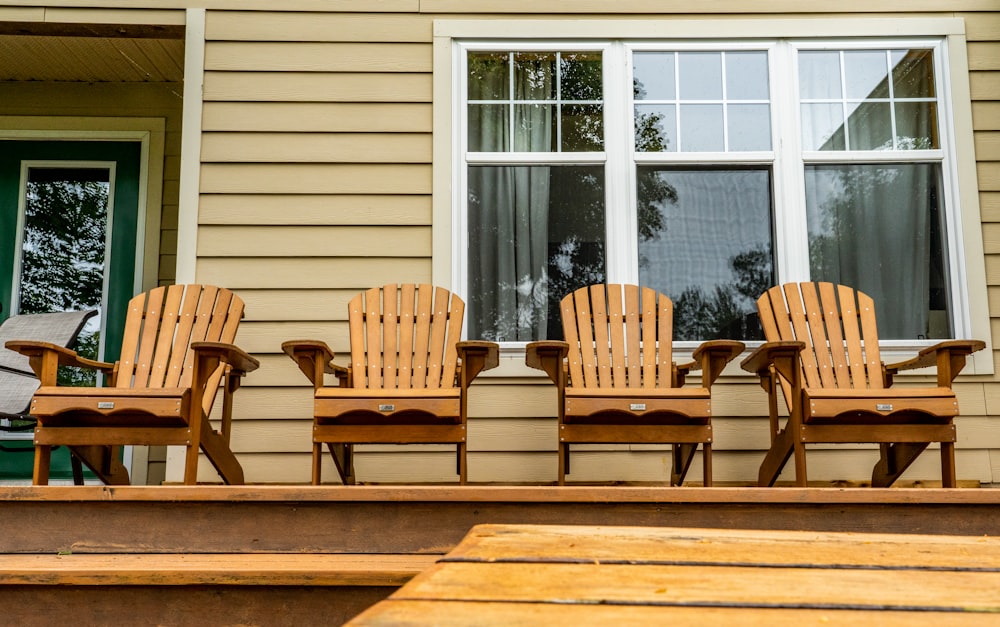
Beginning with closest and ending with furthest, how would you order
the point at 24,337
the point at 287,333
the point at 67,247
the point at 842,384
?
the point at 842,384, the point at 287,333, the point at 24,337, the point at 67,247

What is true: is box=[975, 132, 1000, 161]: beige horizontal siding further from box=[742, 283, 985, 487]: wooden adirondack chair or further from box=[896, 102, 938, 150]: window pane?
box=[742, 283, 985, 487]: wooden adirondack chair

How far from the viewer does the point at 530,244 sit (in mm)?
4039

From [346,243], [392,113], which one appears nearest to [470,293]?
[346,243]

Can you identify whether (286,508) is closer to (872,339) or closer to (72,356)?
(72,356)

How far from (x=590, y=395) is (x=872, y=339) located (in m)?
1.29

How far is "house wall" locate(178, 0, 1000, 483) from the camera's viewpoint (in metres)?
3.81

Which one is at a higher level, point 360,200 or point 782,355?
point 360,200

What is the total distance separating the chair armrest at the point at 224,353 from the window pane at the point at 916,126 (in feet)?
9.88

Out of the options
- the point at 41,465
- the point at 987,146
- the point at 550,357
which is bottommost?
the point at 41,465

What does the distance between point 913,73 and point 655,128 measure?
122 centimetres

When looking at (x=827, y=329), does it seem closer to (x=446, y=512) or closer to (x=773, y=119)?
(x=773, y=119)

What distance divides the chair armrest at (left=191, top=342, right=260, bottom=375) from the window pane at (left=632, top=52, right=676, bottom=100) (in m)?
2.14

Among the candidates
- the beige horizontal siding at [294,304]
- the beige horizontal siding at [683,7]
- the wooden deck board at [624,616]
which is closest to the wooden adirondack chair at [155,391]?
the beige horizontal siding at [294,304]

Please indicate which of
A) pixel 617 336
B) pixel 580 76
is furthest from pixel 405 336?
pixel 580 76
